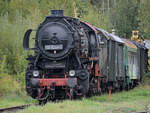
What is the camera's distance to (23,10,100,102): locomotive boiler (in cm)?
1611

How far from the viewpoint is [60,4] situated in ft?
107

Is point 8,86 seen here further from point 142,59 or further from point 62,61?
point 142,59

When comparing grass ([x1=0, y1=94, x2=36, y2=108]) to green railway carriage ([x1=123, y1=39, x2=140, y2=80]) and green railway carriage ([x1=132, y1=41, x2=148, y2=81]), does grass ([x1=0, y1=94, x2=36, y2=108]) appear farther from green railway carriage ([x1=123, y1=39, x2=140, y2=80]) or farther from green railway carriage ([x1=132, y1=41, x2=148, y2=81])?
green railway carriage ([x1=132, y1=41, x2=148, y2=81])

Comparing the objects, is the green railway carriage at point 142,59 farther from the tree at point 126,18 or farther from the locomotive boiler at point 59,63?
the tree at point 126,18

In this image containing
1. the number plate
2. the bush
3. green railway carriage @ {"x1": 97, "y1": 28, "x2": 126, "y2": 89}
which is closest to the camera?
the number plate

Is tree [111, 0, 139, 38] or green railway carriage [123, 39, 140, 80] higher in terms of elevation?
tree [111, 0, 139, 38]

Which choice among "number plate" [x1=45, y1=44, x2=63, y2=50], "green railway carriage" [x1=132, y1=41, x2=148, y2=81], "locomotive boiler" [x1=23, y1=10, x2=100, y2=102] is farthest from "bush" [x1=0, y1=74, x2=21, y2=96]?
"green railway carriage" [x1=132, y1=41, x2=148, y2=81]

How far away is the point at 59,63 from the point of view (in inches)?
653

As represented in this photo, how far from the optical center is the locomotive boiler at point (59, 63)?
634 inches

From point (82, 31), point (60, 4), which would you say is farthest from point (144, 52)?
point (82, 31)

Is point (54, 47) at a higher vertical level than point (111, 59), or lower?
higher

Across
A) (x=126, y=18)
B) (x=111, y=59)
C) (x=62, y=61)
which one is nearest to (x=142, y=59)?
(x=111, y=59)

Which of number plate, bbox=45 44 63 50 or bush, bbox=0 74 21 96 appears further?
bush, bbox=0 74 21 96

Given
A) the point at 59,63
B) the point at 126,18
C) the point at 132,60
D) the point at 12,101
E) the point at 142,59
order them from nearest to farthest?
the point at 59,63, the point at 12,101, the point at 132,60, the point at 142,59, the point at 126,18
